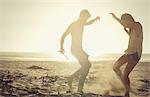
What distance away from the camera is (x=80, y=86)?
2955 mm

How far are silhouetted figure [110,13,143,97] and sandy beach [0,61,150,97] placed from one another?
42mm

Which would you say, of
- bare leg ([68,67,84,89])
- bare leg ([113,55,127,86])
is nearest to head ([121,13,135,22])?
bare leg ([113,55,127,86])

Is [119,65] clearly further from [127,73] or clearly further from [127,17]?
[127,17]

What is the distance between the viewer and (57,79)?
2.99 m

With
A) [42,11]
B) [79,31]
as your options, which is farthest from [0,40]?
[79,31]

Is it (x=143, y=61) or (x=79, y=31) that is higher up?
(x=79, y=31)

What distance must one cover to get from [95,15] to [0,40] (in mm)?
852

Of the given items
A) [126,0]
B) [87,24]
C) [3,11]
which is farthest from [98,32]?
[3,11]

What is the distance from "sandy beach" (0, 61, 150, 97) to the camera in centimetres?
293

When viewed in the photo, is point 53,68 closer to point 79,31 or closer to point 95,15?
point 79,31

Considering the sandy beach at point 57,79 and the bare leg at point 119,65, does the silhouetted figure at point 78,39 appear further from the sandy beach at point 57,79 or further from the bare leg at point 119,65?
the bare leg at point 119,65

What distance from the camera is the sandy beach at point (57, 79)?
2932 mm

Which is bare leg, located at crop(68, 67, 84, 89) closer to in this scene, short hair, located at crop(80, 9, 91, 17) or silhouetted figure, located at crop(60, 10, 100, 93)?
silhouetted figure, located at crop(60, 10, 100, 93)

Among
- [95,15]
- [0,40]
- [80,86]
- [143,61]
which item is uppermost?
[95,15]
